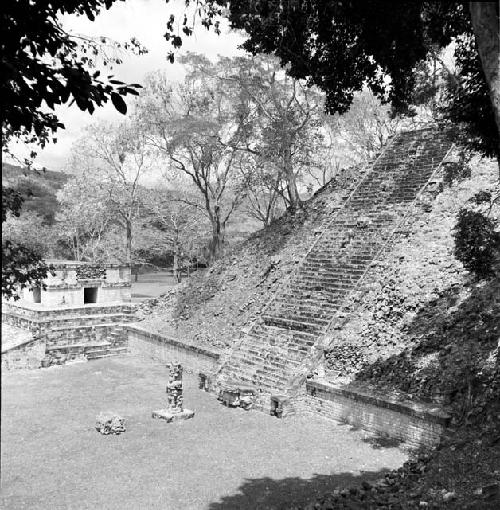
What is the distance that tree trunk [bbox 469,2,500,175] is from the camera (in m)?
5.67

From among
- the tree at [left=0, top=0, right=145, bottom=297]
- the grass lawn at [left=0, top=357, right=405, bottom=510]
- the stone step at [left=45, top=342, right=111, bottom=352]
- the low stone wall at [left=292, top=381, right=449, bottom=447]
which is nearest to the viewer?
the tree at [left=0, top=0, right=145, bottom=297]

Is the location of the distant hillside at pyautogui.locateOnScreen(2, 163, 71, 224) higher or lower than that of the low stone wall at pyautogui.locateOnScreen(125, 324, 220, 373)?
higher

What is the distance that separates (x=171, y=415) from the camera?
44.9 ft

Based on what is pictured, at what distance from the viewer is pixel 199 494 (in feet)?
31.3

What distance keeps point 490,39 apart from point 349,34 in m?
3.50

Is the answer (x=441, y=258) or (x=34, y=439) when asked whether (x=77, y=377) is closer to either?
(x=34, y=439)

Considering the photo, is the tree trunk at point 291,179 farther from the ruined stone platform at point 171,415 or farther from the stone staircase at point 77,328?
the ruined stone platform at point 171,415

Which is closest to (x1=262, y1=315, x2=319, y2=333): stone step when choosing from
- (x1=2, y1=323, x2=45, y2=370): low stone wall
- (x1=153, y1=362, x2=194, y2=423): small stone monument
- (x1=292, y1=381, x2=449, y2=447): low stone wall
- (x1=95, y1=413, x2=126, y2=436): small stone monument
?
(x1=292, y1=381, x2=449, y2=447): low stone wall

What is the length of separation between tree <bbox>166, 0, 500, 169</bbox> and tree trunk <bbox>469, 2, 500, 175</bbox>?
1.73 meters

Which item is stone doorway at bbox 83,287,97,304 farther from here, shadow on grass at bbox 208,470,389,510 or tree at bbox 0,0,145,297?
tree at bbox 0,0,145,297

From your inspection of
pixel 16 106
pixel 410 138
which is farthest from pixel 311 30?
pixel 410 138

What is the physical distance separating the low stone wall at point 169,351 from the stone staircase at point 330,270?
1422 mm

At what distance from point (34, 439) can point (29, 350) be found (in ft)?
32.5

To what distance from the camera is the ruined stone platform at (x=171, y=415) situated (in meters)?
13.6
